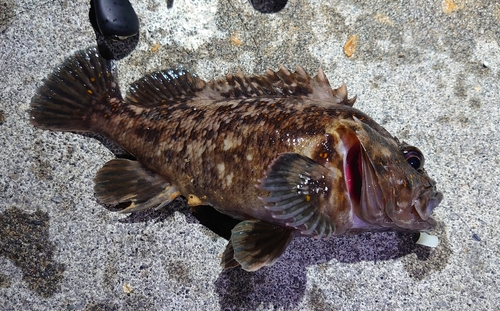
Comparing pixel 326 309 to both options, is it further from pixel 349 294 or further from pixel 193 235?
pixel 193 235

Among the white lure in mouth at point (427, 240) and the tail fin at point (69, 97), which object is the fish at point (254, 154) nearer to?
the tail fin at point (69, 97)

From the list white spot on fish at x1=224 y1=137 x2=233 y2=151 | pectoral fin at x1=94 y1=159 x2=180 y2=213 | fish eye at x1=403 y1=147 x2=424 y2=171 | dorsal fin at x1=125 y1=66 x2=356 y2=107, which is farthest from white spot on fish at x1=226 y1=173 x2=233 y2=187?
fish eye at x1=403 y1=147 x2=424 y2=171

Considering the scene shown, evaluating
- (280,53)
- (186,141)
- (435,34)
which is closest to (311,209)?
(186,141)

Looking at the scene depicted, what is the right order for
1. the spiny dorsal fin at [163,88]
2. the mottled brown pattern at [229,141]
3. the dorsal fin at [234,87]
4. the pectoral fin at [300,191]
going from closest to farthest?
the pectoral fin at [300,191] → the mottled brown pattern at [229,141] → the dorsal fin at [234,87] → the spiny dorsal fin at [163,88]

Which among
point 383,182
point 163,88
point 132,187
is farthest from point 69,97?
point 383,182

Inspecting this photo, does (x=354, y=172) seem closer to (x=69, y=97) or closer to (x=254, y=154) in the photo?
(x=254, y=154)

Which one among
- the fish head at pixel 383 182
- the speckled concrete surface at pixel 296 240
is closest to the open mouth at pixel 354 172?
the fish head at pixel 383 182

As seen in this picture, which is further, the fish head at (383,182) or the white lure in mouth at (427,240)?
the white lure in mouth at (427,240)
